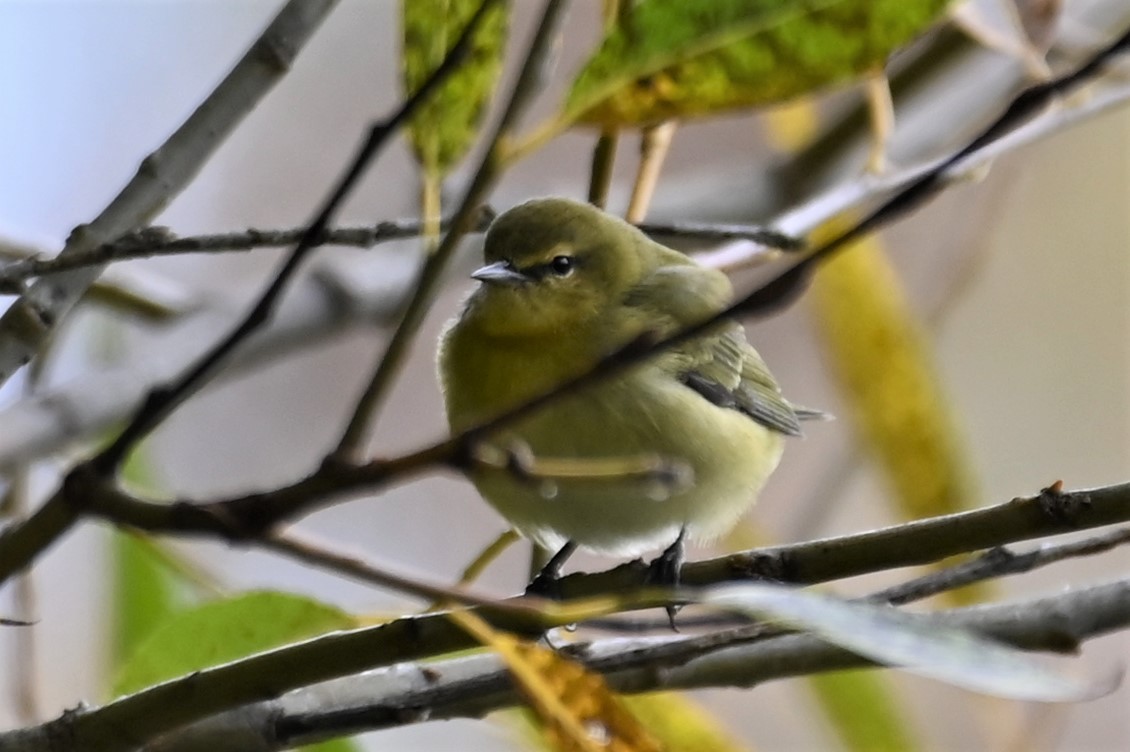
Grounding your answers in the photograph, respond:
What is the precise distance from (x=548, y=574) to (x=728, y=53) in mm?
567

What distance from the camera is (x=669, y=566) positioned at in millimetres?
1051

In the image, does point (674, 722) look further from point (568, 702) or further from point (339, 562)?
point (339, 562)

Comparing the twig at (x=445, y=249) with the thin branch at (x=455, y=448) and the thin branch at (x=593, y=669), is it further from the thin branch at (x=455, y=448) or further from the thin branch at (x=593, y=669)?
the thin branch at (x=593, y=669)

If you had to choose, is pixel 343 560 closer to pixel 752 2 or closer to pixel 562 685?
pixel 562 685

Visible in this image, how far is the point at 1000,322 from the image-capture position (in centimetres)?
312

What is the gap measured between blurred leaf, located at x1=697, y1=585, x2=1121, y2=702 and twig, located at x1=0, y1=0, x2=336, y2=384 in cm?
31

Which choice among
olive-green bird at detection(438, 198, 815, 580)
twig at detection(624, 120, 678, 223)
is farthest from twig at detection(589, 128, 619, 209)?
olive-green bird at detection(438, 198, 815, 580)

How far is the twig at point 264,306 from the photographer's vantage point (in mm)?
367

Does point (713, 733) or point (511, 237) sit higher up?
point (511, 237)

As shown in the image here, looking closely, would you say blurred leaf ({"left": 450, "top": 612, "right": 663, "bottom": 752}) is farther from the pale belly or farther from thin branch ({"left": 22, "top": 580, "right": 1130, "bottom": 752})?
the pale belly

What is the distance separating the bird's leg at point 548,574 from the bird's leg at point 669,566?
0.25ft

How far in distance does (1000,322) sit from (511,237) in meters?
2.18

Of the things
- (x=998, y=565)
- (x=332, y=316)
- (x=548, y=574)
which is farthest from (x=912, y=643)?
(x=332, y=316)

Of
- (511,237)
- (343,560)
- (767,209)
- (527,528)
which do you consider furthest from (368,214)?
(343,560)
